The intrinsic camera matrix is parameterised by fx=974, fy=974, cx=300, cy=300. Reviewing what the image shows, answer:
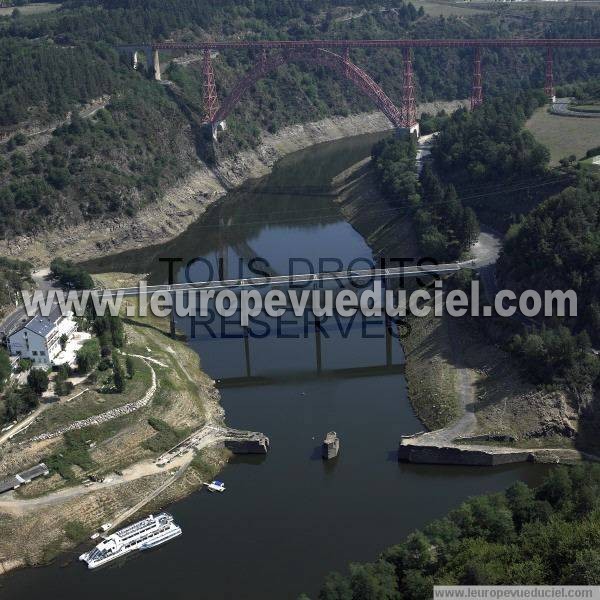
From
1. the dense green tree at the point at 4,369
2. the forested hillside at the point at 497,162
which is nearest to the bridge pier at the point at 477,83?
the forested hillside at the point at 497,162

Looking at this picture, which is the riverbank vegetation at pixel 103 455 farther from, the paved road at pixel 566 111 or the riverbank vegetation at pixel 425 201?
the paved road at pixel 566 111

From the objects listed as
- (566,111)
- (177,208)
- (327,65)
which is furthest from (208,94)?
(566,111)

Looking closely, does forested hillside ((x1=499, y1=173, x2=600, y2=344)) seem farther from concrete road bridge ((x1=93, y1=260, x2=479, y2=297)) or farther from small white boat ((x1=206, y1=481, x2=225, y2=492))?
small white boat ((x1=206, y1=481, x2=225, y2=492))

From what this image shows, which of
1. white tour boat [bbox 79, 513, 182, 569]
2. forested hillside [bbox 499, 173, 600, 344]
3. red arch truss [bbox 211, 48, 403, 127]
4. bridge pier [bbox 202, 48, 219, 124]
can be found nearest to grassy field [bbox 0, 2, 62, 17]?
bridge pier [bbox 202, 48, 219, 124]

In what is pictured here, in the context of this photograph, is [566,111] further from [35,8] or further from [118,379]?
[35,8]

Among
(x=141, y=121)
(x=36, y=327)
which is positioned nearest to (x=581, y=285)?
(x=36, y=327)

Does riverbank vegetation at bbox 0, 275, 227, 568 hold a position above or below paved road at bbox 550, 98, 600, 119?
below

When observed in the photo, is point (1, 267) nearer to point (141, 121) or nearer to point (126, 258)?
point (126, 258)
